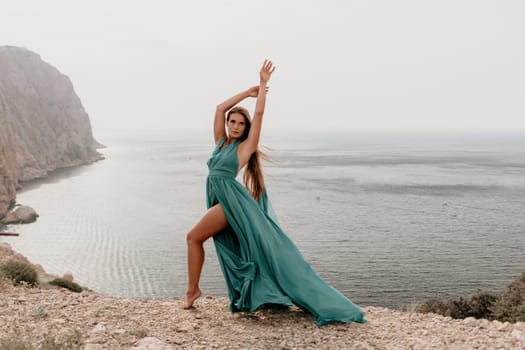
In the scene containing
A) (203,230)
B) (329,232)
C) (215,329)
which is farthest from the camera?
(329,232)

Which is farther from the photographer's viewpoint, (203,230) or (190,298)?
(190,298)

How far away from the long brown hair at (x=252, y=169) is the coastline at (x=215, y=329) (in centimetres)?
140

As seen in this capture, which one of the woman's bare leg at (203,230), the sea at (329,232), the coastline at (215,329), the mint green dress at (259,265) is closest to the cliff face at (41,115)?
the sea at (329,232)

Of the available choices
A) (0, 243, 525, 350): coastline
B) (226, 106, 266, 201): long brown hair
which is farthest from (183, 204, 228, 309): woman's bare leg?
(0, 243, 525, 350): coastline

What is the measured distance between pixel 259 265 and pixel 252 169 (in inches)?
43.5

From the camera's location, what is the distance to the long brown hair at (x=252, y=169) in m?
5.65

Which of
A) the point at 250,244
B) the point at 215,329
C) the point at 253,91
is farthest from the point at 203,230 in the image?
the point at 253,91

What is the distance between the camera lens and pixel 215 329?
16.7ft

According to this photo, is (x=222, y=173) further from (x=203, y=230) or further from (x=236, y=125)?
(x=203, y=230)

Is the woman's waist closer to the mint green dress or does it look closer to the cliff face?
the mint green dress

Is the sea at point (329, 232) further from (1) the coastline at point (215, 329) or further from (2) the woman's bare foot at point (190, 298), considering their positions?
(2) the woman's bare foot at point (190, 298)

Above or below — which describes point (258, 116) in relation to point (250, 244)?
above

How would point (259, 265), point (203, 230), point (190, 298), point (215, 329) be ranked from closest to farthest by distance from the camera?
point (215, 329)
point (259, 265)
point (203, 230)
point (190, 298)

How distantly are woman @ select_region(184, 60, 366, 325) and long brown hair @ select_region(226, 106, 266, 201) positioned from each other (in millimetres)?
12
